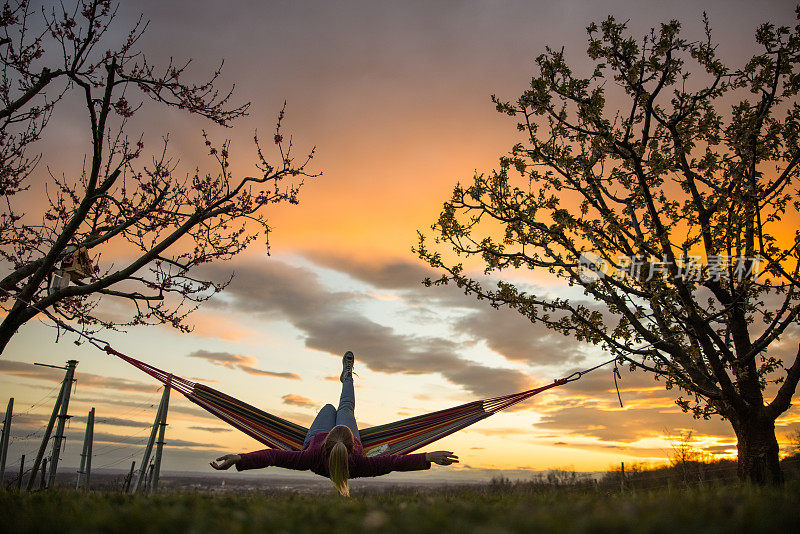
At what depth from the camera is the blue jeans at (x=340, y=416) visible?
4949mm

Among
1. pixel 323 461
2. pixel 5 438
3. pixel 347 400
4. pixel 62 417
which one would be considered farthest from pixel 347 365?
pixel 5 438

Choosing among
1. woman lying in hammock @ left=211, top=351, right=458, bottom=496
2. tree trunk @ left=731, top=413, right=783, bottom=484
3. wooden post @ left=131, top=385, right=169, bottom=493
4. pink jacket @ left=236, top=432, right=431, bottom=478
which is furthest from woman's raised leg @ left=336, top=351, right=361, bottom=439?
tree trunk @ left=731, top=413, right=783, bottom=484

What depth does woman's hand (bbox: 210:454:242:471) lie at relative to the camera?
150 inches

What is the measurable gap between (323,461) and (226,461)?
2.61 feet

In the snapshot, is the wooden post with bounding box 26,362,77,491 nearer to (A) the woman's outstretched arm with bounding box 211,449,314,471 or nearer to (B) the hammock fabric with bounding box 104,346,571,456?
(B) the hammock fabric with bounding box 104,346,571,456

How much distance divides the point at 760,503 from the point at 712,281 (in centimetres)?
388

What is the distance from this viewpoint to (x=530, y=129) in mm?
5496

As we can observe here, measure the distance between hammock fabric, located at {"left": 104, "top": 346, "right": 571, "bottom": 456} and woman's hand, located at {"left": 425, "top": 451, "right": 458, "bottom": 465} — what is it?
35.4 inches

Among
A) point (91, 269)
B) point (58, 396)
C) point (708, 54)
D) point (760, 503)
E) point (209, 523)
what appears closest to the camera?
point (209, 523)

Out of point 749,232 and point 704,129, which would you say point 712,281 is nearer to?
point 749,232

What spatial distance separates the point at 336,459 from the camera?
3.81 metres

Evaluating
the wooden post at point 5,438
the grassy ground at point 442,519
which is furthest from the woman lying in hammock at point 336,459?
the wooden post at point 5,438

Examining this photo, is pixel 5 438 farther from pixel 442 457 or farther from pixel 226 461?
pixel 442 457

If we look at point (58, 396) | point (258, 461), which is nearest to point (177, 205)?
point (58, 396)
